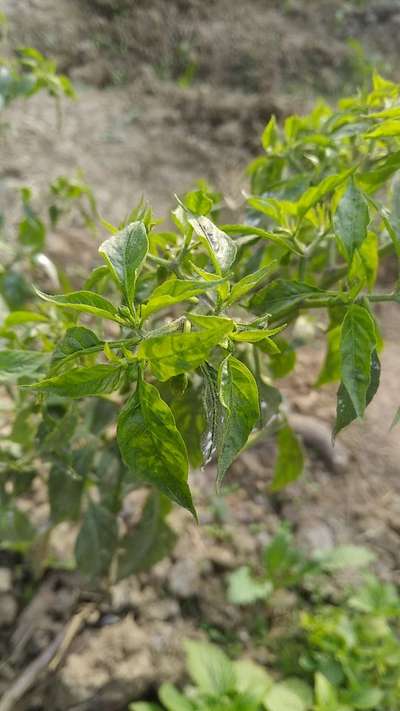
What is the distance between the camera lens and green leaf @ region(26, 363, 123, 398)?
0.64 metres

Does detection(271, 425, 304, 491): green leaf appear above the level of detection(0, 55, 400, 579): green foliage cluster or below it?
below

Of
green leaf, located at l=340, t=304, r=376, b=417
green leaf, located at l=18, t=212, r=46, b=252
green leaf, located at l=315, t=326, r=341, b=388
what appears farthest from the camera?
green leaf, located at l=18, t=212, r=46, b=252

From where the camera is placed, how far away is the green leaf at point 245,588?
1.82 metres

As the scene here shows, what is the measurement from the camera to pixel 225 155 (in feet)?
10.6

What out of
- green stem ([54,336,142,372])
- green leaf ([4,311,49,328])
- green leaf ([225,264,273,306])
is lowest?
green leaf ([4,311,49,328])

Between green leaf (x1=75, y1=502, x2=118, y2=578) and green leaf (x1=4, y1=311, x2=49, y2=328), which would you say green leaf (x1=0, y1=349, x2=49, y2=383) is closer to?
green leaf (x1=4, y1=311, x2=49, y2=328)

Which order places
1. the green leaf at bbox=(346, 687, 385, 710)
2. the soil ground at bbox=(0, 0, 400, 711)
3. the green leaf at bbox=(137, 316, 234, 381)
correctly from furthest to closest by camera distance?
1. the soil ground at bbox=(0, 0, 400, 711)
2. the green leaf at bbox=(346, 687, 385, 710)
3. the green leaf at bbox=(137, 316, 234, 381)

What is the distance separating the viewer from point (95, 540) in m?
1.38

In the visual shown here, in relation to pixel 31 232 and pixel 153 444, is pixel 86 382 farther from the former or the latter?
pixel 31 232

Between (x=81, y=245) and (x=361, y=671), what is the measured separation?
5.85 feet

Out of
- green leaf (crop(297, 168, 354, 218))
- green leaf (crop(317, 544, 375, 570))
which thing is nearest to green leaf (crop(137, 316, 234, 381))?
green leaf (crop(297, 168, 354, 218))

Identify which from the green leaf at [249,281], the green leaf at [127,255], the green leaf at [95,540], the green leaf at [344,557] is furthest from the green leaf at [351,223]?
the green leaf at [344,557]

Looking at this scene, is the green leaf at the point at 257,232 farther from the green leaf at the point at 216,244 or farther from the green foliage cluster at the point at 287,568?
the green foliage cluster at the point at 287,568

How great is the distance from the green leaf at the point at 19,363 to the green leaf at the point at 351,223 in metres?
0.39
